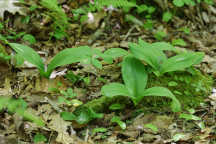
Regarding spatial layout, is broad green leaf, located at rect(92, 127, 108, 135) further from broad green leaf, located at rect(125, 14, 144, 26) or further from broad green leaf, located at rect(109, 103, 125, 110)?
broad green leaf, located at rect(125, 14, 144, 26)

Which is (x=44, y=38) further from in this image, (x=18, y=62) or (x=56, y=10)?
(x=18, y=62)

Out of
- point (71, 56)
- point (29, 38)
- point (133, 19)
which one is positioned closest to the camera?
point (71, 56)

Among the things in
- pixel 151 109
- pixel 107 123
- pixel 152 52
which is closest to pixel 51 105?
pixel 107 123

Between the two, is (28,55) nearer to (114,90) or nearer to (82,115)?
(82,115)

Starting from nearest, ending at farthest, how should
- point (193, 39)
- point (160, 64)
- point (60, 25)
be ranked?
point (160, 64) < point (60, 25) < point (193, 39)

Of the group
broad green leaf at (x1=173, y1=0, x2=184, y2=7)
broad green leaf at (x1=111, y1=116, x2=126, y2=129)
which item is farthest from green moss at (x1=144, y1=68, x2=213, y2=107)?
broad green leaf at (x1=173, y1=0, x2=184, y2=7)

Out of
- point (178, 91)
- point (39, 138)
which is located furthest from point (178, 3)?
point (39, 138)

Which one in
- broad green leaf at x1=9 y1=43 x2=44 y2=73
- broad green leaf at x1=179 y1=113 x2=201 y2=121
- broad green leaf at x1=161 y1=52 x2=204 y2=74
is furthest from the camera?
broad green leaf at x1=161 y1=52 x2=204 y2=74
